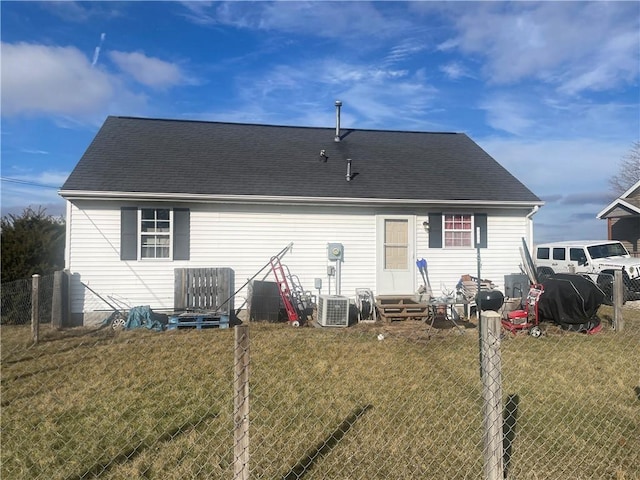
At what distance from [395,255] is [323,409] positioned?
23.0 feet

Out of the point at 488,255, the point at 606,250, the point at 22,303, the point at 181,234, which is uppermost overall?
the point at 181,234

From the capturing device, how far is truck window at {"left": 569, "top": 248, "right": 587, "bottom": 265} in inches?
582

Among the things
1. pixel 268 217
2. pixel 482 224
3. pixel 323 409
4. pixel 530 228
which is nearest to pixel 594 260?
pixel 530 228

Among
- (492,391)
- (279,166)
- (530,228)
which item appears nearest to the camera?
(492,391)

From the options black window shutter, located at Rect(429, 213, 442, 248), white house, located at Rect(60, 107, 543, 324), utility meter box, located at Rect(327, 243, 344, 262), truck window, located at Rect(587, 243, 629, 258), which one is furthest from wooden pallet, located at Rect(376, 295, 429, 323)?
truck window, located at Rect(587, 243, 629, 258)

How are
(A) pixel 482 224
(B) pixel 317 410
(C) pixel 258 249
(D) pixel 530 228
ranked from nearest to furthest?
(B) pixel 317 410, (C) pixel 258 249, (A) pixel 482 224, (D) pixel 530 228

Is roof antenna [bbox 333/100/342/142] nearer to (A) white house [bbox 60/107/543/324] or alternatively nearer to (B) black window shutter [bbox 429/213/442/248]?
(A) white house [bbox 60/107/543/324]

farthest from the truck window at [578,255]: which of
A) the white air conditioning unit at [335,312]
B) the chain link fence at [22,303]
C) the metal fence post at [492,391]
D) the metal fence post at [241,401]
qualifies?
the chain link fence at [22,303]

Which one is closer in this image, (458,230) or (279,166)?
(458,230)

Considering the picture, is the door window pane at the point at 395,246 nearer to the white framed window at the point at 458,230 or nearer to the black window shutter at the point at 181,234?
the white framed window at the point at 458,230

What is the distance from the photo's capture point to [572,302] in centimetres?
852

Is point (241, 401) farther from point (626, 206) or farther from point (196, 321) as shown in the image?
point (626, 206)

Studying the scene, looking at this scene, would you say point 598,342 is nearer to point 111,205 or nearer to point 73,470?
point 73,470

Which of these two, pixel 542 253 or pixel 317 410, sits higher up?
pixel 542 253
